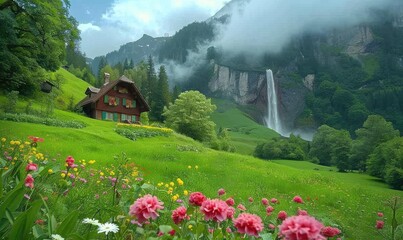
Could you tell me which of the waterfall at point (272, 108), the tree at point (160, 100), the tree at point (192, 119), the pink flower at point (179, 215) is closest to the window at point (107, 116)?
the tree at point (192, 119)

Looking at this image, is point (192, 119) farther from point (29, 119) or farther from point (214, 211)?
point (214, 211)

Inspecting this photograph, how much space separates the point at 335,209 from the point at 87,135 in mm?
17624

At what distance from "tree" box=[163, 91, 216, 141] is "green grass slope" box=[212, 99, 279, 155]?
46.7m

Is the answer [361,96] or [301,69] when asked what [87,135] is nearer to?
[361,96]

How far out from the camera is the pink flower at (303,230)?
5.76 ft

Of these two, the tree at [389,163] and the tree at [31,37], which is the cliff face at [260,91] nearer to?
the tree at [389,163]

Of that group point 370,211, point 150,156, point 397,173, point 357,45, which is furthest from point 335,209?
point 357,45

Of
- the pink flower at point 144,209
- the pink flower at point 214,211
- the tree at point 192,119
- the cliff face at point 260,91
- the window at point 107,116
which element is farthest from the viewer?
the cliff face at point 260,91

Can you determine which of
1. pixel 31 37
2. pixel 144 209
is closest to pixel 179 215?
pixel 144 209

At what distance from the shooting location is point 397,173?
4169cm

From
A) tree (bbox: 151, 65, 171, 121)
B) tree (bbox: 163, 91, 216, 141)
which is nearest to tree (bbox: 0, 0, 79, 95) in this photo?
tree (bbox: 163, 91, 216, 141)

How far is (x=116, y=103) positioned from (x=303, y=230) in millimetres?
54163

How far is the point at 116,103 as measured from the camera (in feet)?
177

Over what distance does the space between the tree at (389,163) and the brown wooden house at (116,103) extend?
35619 millimetres
